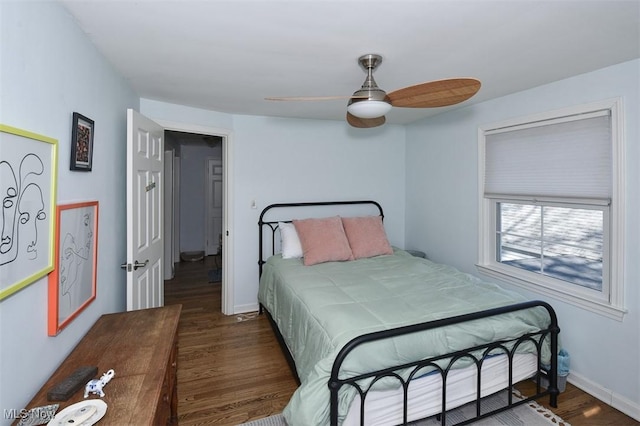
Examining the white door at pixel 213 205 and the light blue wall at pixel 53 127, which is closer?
the light blue wall at pixel 53 127

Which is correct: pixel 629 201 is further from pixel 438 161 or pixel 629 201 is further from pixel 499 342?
pixel 438 161

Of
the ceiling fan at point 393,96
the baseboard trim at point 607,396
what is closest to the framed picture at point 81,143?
the ceiling fan at point 393,96

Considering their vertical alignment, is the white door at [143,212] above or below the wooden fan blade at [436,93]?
below

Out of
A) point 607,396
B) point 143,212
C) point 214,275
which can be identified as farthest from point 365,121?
point 214,275

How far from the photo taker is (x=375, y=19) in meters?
1.59

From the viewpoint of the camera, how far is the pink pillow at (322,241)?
10.6 ft

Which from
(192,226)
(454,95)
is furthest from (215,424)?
(192,226)

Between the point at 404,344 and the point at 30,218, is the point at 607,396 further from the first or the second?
the point at 30,218

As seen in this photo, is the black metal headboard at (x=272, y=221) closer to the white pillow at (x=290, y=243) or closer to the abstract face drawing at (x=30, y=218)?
the white pillow at (x=290, y=243)

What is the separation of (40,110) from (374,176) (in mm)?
3490

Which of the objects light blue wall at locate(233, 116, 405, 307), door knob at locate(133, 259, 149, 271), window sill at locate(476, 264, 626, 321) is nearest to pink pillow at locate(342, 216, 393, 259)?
light blue wall at locate(233, 116, 405, 307)

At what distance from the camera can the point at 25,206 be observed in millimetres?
1138

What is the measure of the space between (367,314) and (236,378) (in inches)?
48.8

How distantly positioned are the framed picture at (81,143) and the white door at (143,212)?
39 centimetres
